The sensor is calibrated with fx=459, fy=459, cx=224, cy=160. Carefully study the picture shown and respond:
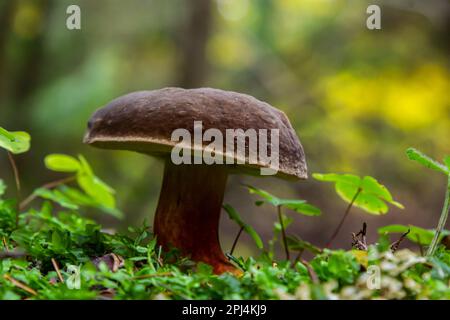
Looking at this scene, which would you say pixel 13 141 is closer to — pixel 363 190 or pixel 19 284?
pixel 19 284

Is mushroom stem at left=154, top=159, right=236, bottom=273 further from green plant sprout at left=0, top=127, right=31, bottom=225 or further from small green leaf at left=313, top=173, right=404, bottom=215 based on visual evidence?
green plant sprout at left=0, top=127, right=31, bottom=225

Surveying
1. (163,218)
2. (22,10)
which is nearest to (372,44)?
(22,10)

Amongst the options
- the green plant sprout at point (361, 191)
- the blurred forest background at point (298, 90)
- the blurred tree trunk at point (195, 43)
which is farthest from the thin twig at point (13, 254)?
the blurred tree trunk at point (195, 43)

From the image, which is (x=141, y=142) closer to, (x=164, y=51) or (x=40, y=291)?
(x=40, y=291)

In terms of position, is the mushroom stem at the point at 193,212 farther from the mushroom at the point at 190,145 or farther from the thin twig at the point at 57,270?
the thin twig at the point at 57,270

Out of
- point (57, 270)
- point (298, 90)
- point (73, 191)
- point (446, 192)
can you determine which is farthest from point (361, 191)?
point (298, 90)

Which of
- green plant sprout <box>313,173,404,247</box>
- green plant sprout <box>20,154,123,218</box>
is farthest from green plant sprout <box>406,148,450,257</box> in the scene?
green plant sprout <box>20,154,123,218</box>
